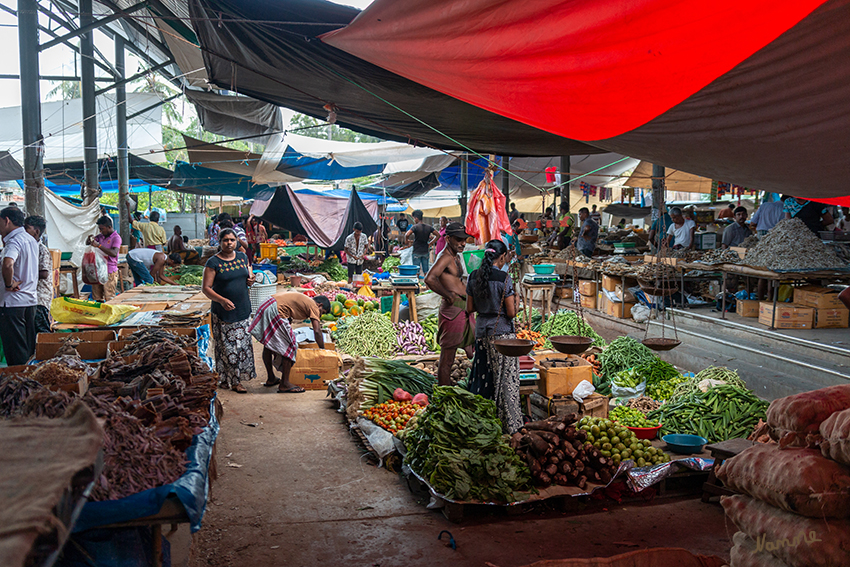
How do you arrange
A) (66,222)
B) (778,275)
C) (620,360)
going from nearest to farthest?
(620,360) → (778,275) → (66,222)

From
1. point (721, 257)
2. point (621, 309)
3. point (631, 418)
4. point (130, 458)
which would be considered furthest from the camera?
point (621, 309)

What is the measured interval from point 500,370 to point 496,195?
7.86ft

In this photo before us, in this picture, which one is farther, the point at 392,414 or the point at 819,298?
the point at 819,298

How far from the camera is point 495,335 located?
5434 mm

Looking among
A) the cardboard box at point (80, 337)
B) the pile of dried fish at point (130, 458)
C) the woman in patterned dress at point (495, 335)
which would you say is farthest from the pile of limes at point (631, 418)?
the cardboard box at point (80, 337)

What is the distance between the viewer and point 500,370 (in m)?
5.44

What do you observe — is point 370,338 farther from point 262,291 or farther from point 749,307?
point 749,307

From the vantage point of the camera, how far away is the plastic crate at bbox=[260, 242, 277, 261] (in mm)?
17922

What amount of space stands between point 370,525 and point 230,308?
325 cm

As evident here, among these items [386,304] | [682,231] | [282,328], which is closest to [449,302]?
[282,328]

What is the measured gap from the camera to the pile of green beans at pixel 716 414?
535cm

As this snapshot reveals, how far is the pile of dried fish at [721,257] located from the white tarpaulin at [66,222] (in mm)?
11626

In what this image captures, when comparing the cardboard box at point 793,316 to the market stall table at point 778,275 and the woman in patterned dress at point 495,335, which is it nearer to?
the market stall table at point 778,275

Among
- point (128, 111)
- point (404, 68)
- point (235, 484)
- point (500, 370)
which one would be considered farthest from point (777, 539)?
point (128, 111)
